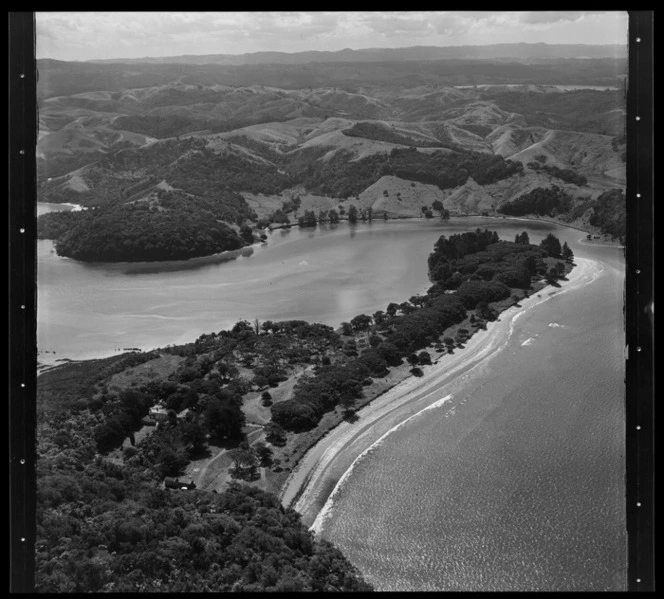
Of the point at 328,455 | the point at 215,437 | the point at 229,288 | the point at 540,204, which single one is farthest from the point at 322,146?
the point at 328,455

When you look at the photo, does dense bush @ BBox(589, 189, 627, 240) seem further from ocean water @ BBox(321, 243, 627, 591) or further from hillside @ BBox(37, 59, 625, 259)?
ocean water @ BBox(321, 243, 627, 591)

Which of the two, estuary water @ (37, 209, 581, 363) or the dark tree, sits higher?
the dark tree

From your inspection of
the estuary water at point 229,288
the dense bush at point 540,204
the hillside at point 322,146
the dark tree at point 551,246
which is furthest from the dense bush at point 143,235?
the dense bush at point 540,204

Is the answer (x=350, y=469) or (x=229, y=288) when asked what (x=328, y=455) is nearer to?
(x=350, y=469)

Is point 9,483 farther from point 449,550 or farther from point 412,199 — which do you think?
point 412,199

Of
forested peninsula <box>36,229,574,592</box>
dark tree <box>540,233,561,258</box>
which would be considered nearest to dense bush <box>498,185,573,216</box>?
dark tree <box>540,233,561,258</box>

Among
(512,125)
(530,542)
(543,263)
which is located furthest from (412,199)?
(530,542)
